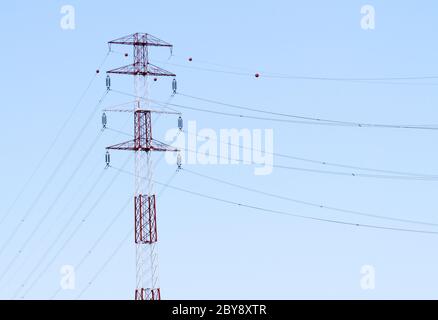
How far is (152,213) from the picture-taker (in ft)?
418
